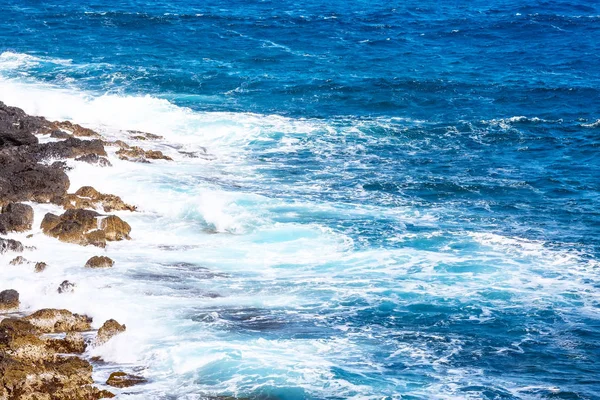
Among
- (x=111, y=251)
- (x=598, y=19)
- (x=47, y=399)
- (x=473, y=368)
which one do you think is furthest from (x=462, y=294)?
(x=598, y=19)

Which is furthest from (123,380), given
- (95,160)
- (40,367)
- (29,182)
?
(95,160)

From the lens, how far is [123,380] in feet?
57.6

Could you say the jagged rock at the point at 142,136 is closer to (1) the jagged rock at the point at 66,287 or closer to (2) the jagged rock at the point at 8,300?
(1) the jagged rock at the point at 66,287

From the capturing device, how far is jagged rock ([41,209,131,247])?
80.8ft

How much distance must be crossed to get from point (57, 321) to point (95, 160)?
12.6 metres

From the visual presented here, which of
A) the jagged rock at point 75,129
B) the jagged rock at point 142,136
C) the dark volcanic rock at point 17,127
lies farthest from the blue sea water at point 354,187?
the dark volcanic rock at point 17,127

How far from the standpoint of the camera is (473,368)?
19.0 m

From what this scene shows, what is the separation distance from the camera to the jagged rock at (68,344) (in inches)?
732

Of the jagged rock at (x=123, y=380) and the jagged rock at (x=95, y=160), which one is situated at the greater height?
the jagged rock at (x=95, y=160)

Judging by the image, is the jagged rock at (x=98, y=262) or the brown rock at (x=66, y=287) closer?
the brown rock at (x=66, y=287)

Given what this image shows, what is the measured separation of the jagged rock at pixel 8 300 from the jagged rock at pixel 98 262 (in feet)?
9.55

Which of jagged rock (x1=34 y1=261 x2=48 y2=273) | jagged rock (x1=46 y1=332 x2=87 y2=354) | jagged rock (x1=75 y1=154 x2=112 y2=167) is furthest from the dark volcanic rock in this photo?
jagged rock (x1=46 y1=332 x2=87 y2=354)

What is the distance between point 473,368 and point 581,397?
237 centimetres

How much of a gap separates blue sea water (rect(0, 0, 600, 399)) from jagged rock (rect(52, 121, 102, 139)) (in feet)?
12.9
